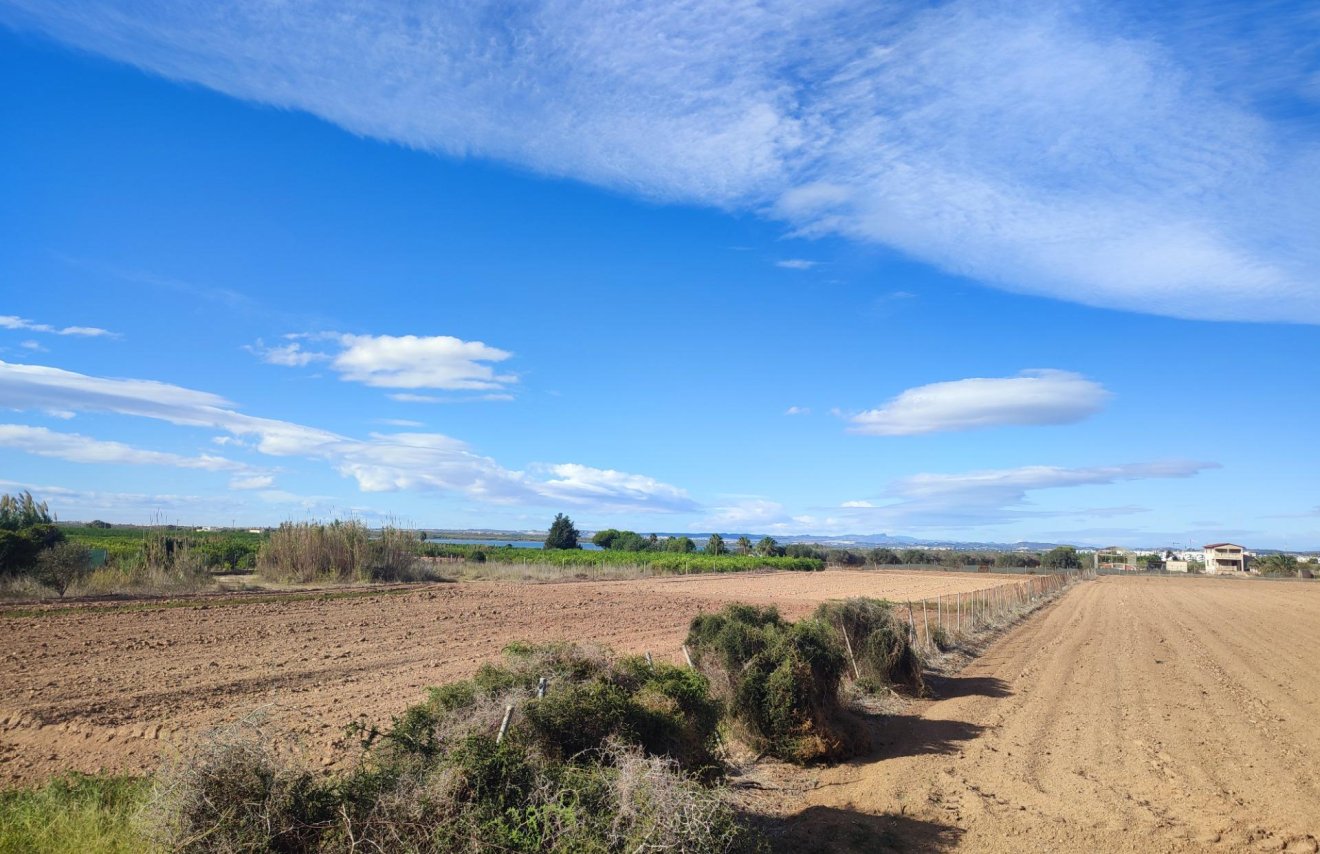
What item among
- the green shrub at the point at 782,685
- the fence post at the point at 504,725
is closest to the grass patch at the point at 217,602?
the green shrub at the point at 782,685

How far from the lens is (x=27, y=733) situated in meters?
10.4

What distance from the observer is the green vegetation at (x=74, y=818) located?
17.1ft

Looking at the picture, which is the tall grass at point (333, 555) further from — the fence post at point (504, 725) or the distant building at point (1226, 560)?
the distant building at point (1226, 560)

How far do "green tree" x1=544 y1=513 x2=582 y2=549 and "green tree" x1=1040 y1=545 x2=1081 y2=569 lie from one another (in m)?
62.0

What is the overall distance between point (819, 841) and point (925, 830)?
3.68ft

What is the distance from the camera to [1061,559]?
10938cm

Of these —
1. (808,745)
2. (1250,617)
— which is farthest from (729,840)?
(1250,617)

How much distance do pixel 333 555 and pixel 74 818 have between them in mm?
38510

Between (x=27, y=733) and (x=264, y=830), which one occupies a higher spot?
(x=264, y=830)

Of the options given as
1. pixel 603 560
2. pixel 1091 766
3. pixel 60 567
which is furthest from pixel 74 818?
pixel 603 560

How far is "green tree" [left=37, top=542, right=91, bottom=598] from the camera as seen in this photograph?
27562 millimetres

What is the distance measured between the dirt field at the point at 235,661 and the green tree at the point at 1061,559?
89.3m

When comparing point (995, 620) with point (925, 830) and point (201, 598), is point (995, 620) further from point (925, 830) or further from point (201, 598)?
point (201, 598)

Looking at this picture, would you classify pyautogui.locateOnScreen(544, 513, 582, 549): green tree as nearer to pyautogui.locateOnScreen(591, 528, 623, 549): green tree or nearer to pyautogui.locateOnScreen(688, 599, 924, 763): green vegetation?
pyautogui.locateOnScreen(591, 528, 623, 549): green tree
